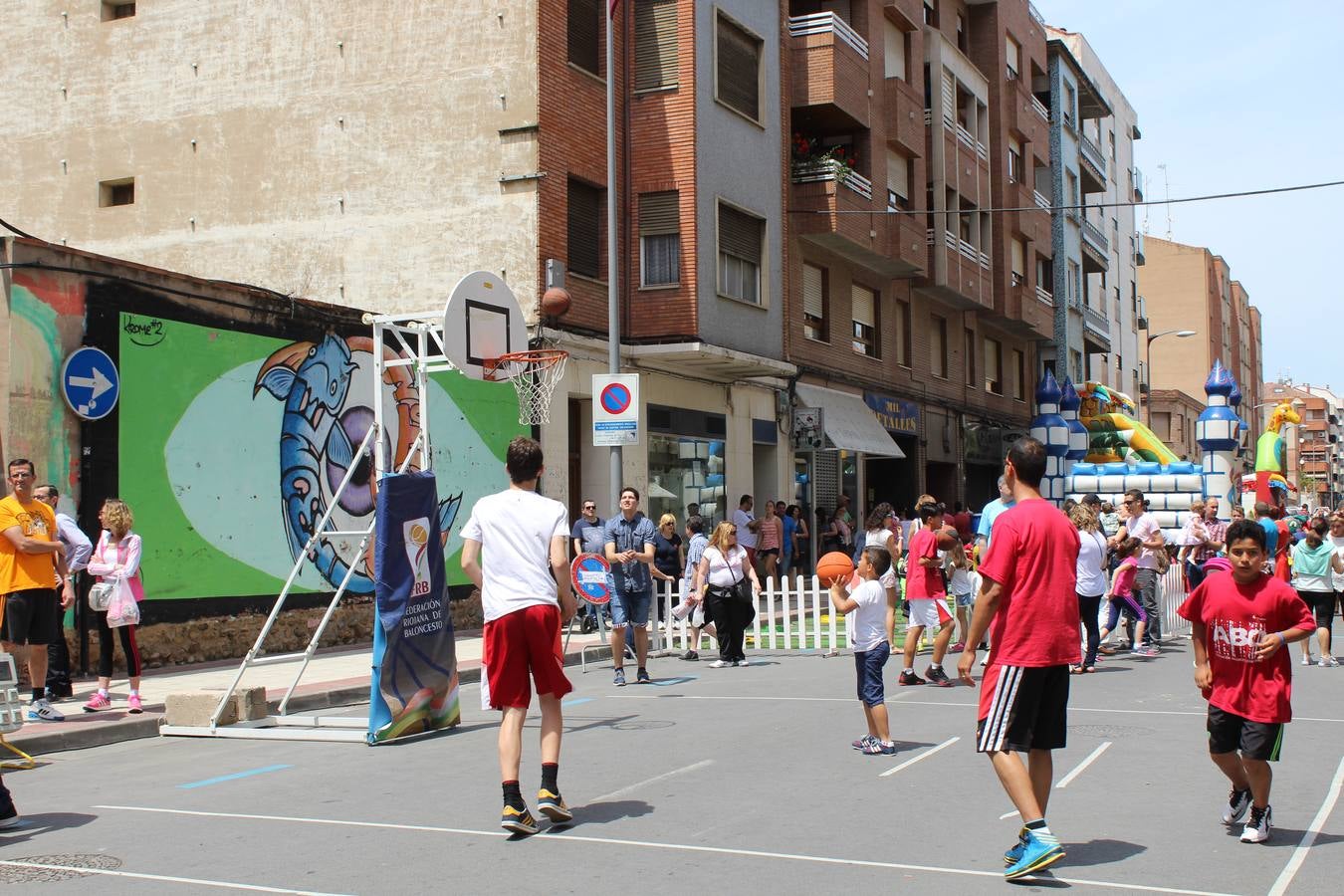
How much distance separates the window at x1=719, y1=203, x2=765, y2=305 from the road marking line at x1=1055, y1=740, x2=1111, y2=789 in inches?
612

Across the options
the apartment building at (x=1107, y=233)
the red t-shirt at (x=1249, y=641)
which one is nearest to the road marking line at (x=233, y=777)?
the red t-shirt at (x=1249, y=641)

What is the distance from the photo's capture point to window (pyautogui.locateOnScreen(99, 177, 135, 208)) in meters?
22.9

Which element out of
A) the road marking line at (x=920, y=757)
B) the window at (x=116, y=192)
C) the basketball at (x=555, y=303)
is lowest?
the road marking line at (x=920, y=757)

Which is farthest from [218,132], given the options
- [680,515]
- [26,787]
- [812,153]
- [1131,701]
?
[1131,701]

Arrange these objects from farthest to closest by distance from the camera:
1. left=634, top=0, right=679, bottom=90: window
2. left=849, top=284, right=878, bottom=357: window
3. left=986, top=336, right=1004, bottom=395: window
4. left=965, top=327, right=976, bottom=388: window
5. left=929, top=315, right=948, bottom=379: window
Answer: left=986, top=336, right=1004, bottom=395: window → left=965, top=327, right=976, bottom=388: window → left=929, top=315, right=948, bottom=379: window → left=849, top=284, right=878, bottom=357: window → left=634, top=0, right=679, bottom=90: window

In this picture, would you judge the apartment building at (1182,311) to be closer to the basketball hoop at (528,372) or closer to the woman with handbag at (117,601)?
the basketball hoop at (528,372)

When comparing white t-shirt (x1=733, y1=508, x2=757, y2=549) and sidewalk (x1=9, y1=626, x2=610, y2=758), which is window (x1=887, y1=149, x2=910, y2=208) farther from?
sidewalk (x1=9, y1=626, x2=610, y2=758)

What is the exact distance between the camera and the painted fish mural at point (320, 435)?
16078mm

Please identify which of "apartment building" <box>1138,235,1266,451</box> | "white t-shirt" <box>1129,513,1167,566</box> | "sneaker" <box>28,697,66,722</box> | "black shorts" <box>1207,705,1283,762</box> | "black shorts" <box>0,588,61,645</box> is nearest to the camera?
"black shorts" <box>1207,705,1283,762</box>

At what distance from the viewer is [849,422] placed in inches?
1112

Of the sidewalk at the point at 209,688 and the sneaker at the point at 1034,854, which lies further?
the sidewalk at the point at 209,688

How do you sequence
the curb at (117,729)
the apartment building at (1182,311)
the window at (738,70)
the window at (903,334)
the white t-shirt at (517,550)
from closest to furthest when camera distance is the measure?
the white t-shirt at (517,550), the curb at (117,729), the window at (738,70), the window at (903,334), the apartment building at (1182,311)

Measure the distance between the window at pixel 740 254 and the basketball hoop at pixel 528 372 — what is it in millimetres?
9073

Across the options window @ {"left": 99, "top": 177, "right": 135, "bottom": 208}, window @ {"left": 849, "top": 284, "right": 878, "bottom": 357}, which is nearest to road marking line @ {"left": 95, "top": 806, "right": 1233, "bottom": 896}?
window @ {"left": 99, "top": 177, "right": 135, "bottom": 208}
